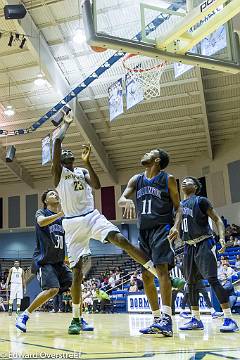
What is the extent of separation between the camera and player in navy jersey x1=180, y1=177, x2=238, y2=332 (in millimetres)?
4887

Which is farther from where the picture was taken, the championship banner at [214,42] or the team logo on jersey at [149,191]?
the championship banner at [214,42]

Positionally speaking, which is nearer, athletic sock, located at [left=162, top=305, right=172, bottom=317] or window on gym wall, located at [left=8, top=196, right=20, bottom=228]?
athletic sock, located at [left=162, top=305, right=172, bottom=317]

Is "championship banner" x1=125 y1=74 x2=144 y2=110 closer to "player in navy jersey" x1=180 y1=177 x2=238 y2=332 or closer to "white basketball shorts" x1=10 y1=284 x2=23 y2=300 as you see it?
"white basketball shorts" x1=10 y1=284 x2=23 y2=300

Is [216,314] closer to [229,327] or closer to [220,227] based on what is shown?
[229,327]

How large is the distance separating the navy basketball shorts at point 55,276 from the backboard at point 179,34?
3014 millimetres

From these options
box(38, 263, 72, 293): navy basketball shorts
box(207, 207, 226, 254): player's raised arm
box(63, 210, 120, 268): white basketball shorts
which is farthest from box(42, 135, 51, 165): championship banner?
box(63, 210, 120, 268): white basketball shorts

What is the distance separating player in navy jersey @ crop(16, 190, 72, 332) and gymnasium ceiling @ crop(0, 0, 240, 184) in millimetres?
9032

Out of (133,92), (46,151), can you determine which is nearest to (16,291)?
(46,151)

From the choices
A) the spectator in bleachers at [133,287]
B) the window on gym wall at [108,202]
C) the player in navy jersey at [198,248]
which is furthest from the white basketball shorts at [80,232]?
the window on gym wall at [108,202]

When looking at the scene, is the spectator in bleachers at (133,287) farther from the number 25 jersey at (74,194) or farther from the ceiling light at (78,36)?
the number 25 jersey at (74,194)

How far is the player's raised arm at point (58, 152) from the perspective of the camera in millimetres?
4523

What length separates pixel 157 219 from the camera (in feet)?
13.8

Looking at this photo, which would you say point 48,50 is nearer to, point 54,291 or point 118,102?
point 118,102

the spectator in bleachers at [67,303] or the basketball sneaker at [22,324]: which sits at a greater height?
the basketball sneaker at [22,324]
